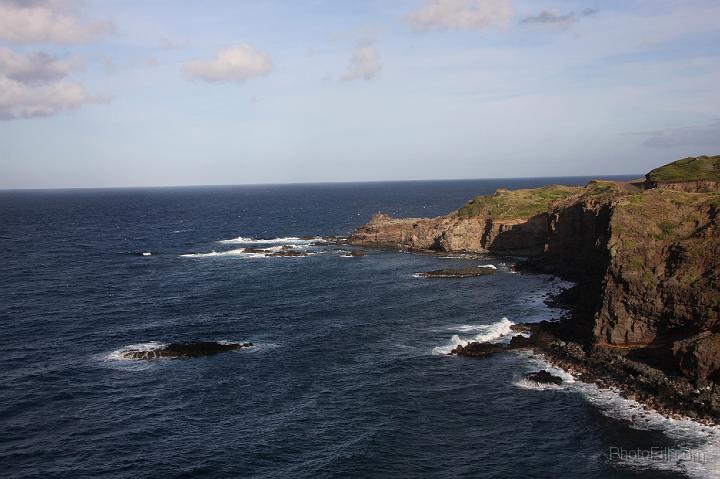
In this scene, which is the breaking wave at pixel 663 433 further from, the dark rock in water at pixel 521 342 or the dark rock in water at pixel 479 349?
the dark rock in water at pixel 521 342

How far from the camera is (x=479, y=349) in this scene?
6694 centimetres

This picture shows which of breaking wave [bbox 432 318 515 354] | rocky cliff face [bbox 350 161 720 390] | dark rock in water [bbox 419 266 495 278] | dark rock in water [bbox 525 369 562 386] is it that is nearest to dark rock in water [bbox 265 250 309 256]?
dark rock in water [bbox 419 266 495 278]

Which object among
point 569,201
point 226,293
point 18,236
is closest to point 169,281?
point 226,293

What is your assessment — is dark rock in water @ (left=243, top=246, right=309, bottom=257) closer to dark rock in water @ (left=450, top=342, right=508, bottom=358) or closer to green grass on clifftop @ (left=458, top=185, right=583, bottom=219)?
green grass on clifftop @ (left=458, top=185, right=583, bottom=219)

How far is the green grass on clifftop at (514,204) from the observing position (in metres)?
136

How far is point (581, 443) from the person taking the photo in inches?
1820

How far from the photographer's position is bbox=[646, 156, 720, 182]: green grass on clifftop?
115312mm

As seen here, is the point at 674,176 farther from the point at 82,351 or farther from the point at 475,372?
the point at 82,351

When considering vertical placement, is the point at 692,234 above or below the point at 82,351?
above

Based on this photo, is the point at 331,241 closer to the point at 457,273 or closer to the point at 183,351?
the point at 457,273

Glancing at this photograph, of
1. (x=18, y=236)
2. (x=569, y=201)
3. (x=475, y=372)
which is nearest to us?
(x=475, y=372)

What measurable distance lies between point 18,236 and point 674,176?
7096 inches

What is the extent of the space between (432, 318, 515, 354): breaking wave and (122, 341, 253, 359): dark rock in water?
23798 millimetres

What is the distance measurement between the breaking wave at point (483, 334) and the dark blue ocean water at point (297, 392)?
0.60m
